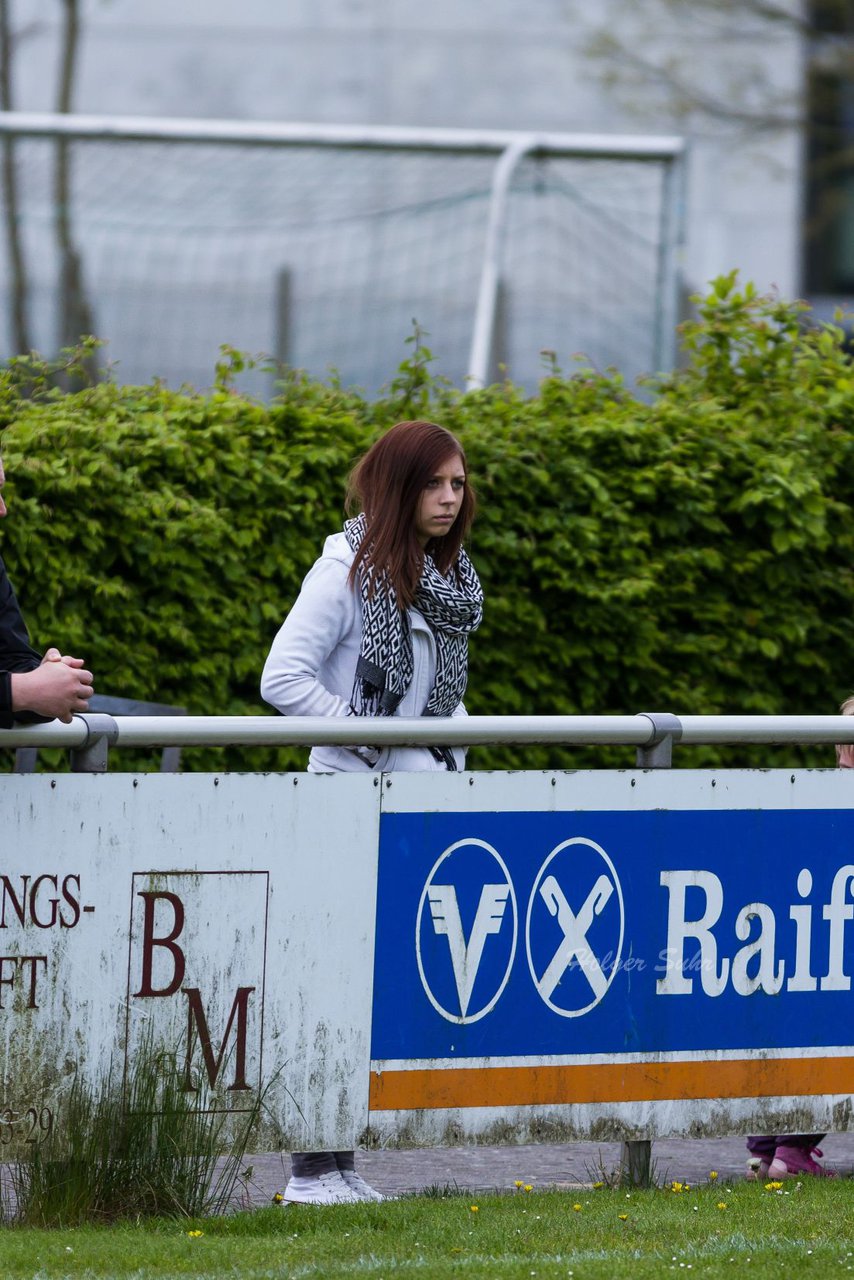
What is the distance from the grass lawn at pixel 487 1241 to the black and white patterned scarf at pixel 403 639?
1121mm

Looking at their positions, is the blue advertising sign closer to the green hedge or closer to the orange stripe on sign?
the orange stripe on sign

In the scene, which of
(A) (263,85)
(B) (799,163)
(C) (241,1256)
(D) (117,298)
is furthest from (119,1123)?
(B) (799,163)

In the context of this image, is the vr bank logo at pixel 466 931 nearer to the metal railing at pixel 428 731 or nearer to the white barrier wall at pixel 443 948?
the white barrier wall at pixel 443 948

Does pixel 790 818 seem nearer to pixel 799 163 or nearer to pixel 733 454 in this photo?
pixel 733 454

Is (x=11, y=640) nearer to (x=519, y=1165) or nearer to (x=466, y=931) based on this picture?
(x=466, y=931)

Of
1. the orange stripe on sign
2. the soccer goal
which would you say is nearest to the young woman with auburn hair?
the orange stripe on sign

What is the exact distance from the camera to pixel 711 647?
7824 millimetres

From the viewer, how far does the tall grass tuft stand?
4262 mm

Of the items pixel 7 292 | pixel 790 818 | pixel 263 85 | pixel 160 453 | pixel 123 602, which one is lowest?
pixel 790 818

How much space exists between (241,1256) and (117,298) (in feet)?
31.9

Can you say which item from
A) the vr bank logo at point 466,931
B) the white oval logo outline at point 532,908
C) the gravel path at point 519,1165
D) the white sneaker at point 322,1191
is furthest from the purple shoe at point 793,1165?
the white sneaker at point 322,1191

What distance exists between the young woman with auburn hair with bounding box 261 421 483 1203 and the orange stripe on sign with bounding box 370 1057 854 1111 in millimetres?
279

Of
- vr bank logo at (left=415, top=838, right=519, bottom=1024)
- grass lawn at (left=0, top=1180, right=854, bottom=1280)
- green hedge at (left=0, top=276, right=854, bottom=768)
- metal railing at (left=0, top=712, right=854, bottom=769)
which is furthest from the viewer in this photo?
green hedge at (left=0, top=276, right=854, bottom=768)

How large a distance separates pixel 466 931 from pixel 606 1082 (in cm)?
57
